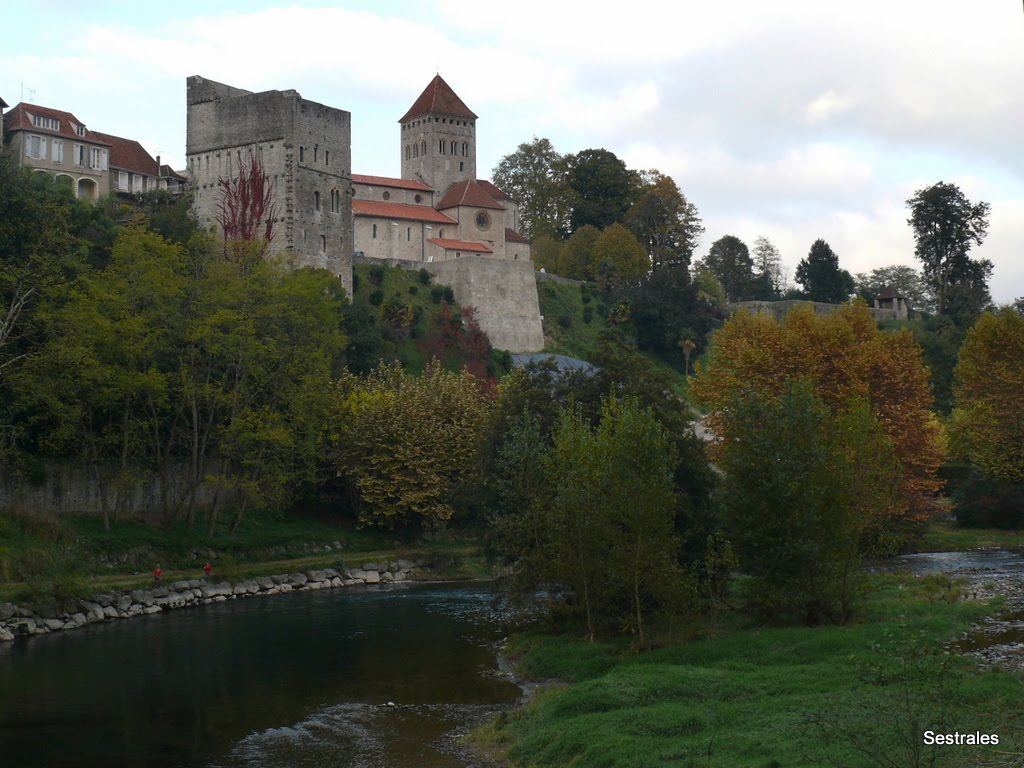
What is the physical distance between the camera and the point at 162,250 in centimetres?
4500

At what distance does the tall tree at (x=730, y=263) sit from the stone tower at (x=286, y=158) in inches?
2384

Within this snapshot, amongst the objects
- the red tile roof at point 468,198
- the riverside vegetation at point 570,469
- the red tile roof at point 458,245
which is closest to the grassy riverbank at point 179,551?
the riverside vegetation at point 570,469

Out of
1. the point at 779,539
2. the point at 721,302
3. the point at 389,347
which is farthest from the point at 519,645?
the point at 721,302

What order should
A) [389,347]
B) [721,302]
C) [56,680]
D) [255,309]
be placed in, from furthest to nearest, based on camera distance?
[721,302] → [389,347] → [255,309] → [56,680]

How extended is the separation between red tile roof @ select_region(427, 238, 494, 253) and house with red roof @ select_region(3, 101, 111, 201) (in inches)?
842

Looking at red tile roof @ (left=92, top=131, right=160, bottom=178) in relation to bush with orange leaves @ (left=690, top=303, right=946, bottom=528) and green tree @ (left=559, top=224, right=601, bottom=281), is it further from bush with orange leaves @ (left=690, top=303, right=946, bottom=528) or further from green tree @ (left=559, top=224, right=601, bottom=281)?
bush with orange leaves @ (left=690, top=303, right=946, bottom=528)

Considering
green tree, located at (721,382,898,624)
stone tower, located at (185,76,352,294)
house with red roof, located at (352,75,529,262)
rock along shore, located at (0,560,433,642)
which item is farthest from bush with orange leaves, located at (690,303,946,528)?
house with red roof, located at (352,75,529,262)

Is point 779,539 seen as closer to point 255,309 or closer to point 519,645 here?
point 519,645

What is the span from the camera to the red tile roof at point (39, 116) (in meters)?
68.0

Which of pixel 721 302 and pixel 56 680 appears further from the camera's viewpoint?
pixel 721 302

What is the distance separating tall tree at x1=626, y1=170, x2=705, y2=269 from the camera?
9956cm

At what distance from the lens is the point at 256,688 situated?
86.8 feet

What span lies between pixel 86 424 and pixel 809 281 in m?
78.1

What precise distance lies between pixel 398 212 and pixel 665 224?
2528 cm
